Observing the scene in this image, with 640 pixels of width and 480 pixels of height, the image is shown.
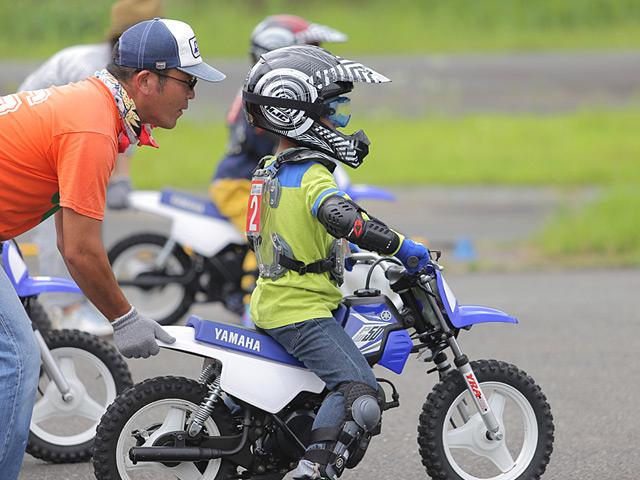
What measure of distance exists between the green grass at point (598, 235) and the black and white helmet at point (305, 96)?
616 cm

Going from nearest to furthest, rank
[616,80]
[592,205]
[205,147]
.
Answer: [592,205] < [205,147] < [616,80]

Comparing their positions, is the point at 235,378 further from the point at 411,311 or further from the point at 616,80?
the point at 616,80

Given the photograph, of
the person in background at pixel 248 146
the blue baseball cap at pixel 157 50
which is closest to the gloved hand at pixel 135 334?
the blue baseball cap at pixel 157 50

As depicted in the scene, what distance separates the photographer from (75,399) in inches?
233

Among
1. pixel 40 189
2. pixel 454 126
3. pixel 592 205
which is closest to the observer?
pixel 40 189

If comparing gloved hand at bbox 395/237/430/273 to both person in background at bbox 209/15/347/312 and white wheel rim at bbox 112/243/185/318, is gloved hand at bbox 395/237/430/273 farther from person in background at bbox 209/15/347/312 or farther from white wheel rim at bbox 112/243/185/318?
white wheel rim at bbox 112/243/185/318

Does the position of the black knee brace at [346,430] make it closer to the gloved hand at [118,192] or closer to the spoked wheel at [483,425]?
the spoked wheel at [483,425]

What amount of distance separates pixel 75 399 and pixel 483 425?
1872 millimetres

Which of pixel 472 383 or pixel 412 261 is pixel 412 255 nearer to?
pixel 412 261

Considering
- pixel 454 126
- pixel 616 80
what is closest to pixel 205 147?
pixel 454 126

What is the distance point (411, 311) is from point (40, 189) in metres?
1.48

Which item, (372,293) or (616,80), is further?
(616,80)

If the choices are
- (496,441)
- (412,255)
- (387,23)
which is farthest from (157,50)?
(387,23)

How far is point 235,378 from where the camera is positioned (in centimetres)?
482
